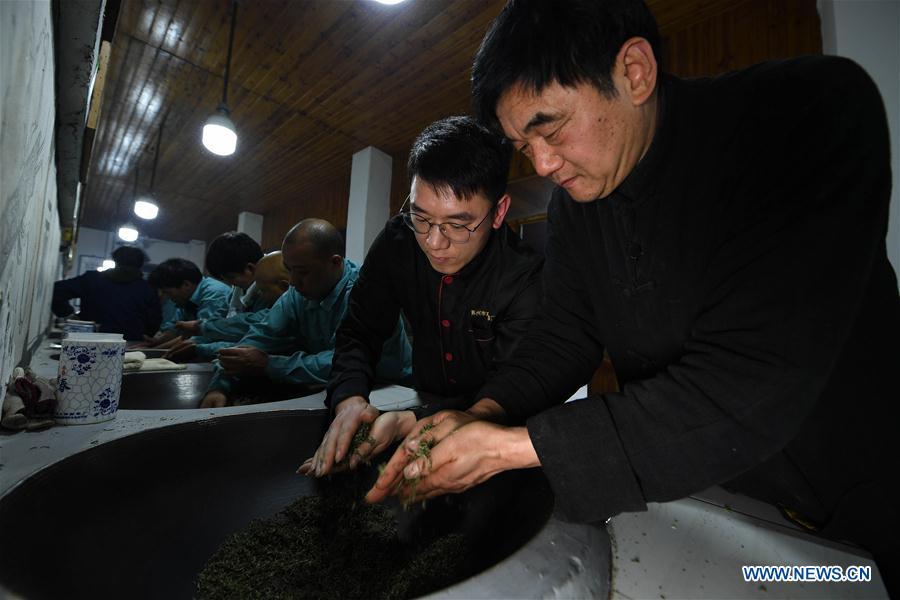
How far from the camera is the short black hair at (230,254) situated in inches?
109

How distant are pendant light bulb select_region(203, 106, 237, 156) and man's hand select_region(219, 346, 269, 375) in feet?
9.09

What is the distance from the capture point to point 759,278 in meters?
0.44

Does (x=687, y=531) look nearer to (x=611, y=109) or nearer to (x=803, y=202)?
(x=803, y=202)

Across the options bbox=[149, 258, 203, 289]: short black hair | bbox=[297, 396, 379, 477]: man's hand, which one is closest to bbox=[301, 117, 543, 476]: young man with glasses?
bbox=[297, 396, 379, 477]: man's hand

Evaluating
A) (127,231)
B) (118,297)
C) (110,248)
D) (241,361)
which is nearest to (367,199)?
(118,297)

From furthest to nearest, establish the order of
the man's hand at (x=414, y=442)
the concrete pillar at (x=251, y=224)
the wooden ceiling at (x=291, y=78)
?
1. the concrete pillar at (x=251, y=224)
2. the wooden ceiling at (x=291, y=78)
3. the man's hand at (x=414, y=442)

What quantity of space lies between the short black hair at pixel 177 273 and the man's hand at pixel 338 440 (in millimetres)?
2887

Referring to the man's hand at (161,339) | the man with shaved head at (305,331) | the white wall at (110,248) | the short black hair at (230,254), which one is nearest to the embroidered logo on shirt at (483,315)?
the man with shaved head at (305,331)

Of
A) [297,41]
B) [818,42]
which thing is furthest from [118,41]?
[818,42]

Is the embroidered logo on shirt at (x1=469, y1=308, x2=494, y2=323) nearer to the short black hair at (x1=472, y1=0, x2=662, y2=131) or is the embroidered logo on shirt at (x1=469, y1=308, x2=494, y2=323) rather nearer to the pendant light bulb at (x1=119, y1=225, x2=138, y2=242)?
the short black hair at (x1=472, y1=0, x2=662, y2=131)

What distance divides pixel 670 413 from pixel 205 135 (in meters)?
4.21

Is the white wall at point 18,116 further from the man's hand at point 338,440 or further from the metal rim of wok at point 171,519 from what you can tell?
the man's hand at point 338,440

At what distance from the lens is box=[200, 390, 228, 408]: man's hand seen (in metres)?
1.45

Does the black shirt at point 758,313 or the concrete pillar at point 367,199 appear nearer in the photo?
the black shirt at point 758,313
